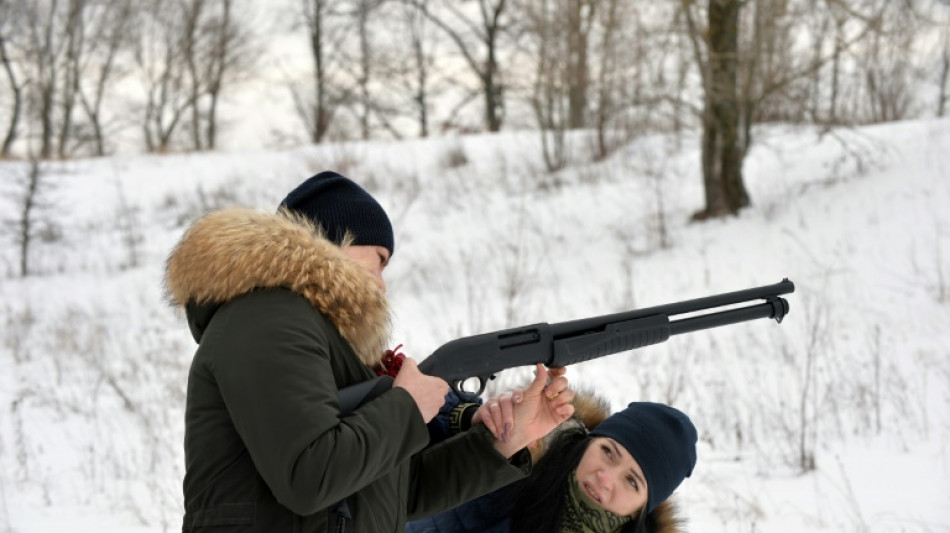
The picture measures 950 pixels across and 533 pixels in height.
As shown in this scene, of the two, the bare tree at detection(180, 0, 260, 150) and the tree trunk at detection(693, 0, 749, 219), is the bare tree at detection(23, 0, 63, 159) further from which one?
the tree trunk at detection(693, 0, 749, 219)

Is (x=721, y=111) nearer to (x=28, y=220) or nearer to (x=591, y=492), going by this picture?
(x=591, y=492)

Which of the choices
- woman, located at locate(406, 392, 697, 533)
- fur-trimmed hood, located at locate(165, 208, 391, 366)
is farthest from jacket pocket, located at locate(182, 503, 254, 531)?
woman, located at locate(406, 392, 697, 533)

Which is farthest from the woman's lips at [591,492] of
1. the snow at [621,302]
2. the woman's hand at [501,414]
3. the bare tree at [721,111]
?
the bare tree at [721,111]

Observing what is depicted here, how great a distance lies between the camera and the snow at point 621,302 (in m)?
4.52

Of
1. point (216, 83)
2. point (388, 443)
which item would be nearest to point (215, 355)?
point (388, 443)

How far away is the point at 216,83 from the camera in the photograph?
27250mm

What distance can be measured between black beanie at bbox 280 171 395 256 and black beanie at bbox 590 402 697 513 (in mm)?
1139

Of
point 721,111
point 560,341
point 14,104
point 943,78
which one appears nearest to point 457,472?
point 560,341

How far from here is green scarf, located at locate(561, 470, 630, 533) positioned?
8.46 ft

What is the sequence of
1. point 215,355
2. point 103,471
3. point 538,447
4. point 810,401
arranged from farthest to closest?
point 810,401
point 103,471
point 538,447
point 215,355

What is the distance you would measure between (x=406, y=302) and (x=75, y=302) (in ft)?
14.9

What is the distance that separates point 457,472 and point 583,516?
0.64 metres

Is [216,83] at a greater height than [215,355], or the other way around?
[216,83]

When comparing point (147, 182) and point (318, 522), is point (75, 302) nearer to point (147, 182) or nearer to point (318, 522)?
point (147, 182)
